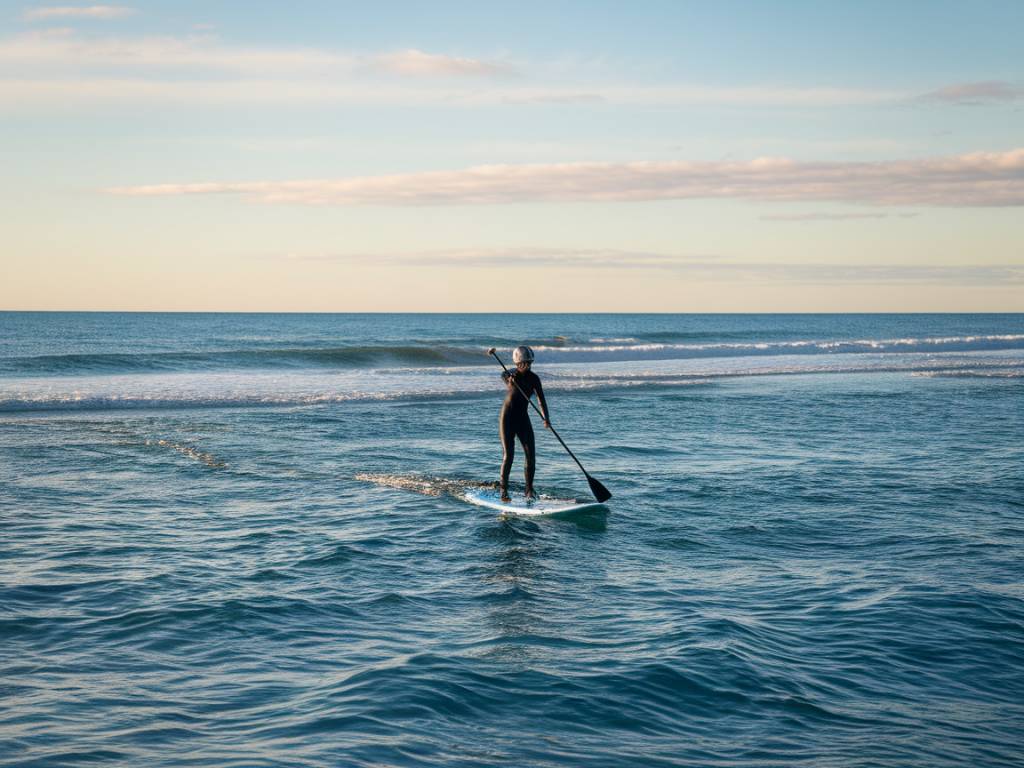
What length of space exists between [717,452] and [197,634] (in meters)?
12.0

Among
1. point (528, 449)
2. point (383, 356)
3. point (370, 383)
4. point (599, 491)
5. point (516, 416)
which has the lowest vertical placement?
point (599, 491)

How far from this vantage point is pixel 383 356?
1991 inches

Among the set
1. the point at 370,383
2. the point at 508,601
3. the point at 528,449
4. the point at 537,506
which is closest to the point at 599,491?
the point at 537,506

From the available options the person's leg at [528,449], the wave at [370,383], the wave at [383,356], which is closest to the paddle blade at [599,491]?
the person's leg at [528,449]

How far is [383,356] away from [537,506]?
1529 inches

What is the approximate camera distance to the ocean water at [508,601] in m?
5.83

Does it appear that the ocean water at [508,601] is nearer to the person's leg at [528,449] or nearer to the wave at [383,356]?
the person's leg at [528,449]

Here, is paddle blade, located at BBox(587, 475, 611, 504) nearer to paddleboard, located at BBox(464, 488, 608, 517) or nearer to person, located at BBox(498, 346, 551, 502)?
paddleboard, located at BBox(464, 488, 608, 517)

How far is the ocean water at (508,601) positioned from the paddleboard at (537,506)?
0.23 meters

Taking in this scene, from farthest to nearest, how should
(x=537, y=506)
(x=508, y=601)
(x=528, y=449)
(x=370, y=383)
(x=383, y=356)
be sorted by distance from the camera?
(x=383, y=356) → (x=370, y=383) → (x=528, y=449) → (x=537, y=506) → (x=508, y=601)

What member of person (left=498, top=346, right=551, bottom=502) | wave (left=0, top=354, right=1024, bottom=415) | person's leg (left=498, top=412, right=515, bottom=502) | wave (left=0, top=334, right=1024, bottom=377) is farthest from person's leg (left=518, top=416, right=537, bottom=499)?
wave (left=0, top=334, right=1024, bottom=377)

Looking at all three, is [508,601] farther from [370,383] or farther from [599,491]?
[370,383]

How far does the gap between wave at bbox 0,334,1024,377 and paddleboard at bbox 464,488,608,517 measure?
31.3m

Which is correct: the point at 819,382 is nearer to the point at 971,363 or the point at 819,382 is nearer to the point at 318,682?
the point at 971,363
